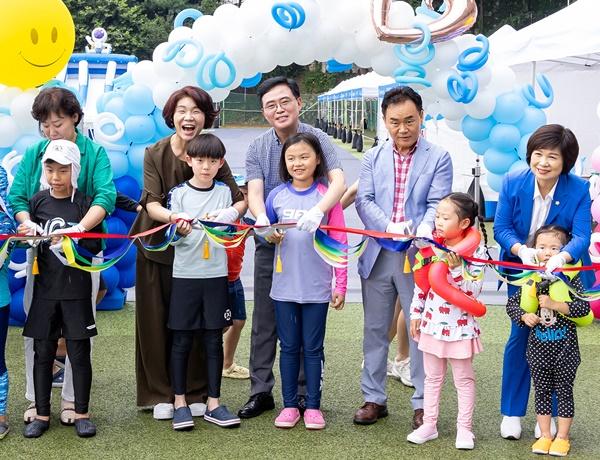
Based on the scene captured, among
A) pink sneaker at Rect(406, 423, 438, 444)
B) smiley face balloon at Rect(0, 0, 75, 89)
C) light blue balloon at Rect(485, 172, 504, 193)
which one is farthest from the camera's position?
light blue balloon at Rect(485, 172, 504, 193)

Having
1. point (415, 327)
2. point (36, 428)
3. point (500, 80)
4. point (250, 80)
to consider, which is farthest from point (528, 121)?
point (36, 428)

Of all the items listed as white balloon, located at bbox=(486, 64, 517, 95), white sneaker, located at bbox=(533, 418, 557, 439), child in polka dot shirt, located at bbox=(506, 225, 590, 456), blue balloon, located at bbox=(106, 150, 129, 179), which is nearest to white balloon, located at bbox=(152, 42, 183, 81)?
blue balloon, located at bbox=(106, 150, 129, 179)

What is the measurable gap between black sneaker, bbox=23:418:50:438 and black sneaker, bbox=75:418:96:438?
5.5 inches

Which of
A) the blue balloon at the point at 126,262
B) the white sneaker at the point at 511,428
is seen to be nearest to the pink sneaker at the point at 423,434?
the white sneaker at the point at 511,428

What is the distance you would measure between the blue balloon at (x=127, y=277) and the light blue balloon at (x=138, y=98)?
1.17 meters

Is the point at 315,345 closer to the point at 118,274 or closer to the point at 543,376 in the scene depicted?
the point at 543,376

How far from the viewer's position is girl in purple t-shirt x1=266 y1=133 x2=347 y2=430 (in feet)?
12.1

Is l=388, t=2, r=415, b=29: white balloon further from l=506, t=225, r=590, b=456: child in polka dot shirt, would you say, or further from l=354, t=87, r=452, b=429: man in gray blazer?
l=506, t=225, r=590, b=456: child in polka dot shirt

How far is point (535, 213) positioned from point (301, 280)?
1.07 meters

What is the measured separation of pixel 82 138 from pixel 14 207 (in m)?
0.44

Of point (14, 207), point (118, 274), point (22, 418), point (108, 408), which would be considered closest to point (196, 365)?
point (108, 408)

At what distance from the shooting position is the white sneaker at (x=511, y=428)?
366 cm

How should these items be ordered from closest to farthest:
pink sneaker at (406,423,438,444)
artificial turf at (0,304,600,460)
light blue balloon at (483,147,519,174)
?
artificial turf at (0,304,600,460)
pink sneaker at (406,423,438,444)
light blue balloon at (483,147,519,174)

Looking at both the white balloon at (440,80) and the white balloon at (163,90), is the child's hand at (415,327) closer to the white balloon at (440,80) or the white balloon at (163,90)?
the white balloon at (440,80)
